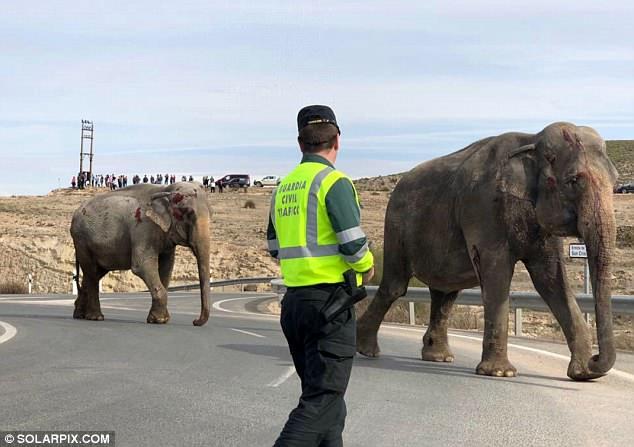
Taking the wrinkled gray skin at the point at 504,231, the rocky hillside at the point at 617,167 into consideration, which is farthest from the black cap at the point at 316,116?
the rocky hillside at the point at 617,167

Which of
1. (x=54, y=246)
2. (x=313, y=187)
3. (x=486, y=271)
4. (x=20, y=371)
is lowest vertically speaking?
(x=54, y=246)

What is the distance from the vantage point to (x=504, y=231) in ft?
39.8

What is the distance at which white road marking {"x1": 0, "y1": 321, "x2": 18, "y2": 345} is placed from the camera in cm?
1616

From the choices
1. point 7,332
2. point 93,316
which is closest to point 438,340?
point 7,332

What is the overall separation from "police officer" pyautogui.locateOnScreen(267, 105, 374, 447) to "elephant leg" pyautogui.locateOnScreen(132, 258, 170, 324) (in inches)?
546

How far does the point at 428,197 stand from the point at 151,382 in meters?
4.55

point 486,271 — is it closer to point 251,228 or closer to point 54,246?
point 54,246

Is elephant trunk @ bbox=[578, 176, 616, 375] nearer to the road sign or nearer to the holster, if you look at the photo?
the holster

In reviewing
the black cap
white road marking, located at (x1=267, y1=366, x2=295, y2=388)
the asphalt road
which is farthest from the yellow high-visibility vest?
white road marking, located at (x1=267, y1=366, x2=295, y2=388)

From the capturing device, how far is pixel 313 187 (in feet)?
20.3

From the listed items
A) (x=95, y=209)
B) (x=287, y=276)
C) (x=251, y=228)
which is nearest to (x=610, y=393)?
(x=287, y=276)

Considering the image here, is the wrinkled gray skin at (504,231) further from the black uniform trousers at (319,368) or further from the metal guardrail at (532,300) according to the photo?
the black uniform trousers at (319,368)

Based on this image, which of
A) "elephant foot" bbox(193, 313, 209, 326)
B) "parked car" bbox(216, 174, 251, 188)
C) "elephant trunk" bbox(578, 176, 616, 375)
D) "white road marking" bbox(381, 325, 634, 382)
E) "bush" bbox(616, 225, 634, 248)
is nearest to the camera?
"elephant trunk" bbox(578, 176, 616, 375)

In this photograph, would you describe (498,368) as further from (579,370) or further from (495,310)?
(579,370)
